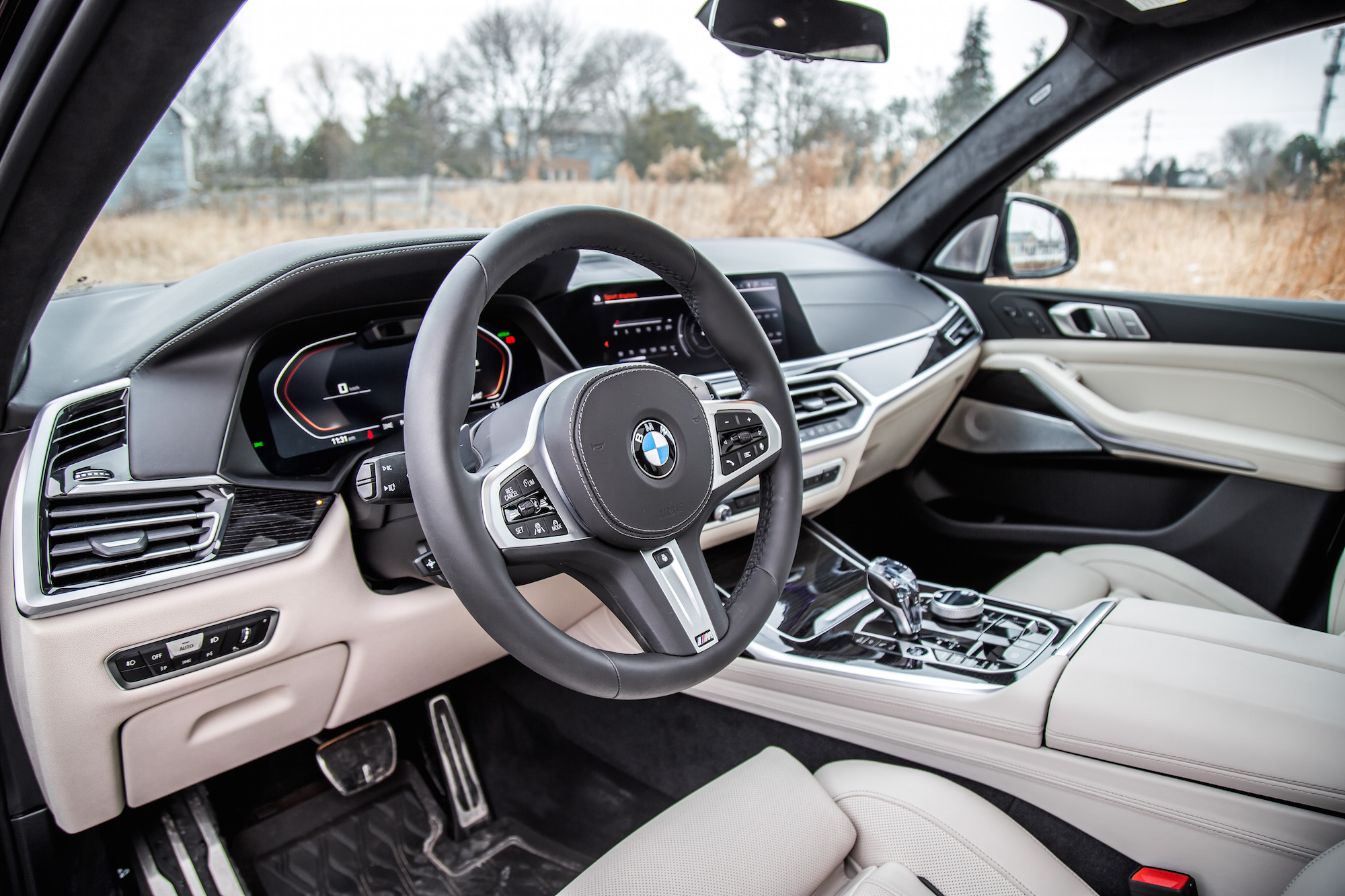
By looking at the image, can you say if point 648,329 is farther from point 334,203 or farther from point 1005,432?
point 1005,432

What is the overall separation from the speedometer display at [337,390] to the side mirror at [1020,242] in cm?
170

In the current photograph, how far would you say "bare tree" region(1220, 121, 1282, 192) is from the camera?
2119mm

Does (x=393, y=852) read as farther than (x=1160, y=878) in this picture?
Yes

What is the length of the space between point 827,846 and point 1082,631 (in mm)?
577

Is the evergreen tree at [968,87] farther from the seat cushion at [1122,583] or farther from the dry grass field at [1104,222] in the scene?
the seat cushion at [1122,583]

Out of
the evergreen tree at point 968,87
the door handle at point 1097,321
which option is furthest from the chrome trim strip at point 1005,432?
the evergreen tree at point 968,87

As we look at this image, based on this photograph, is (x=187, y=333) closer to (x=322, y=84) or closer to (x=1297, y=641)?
(x=322, y=84)

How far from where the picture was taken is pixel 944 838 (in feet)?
3.77

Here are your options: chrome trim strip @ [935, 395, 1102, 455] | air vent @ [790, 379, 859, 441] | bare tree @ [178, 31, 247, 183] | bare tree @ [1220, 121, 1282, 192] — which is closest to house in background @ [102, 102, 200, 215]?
bare tree @ [178, 31, 247, 183]

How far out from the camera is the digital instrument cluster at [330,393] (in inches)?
51.0

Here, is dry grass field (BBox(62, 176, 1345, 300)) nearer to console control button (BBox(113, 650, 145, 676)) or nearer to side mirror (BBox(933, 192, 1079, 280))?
side mirror (BBox(933, 192, 1079, 280))

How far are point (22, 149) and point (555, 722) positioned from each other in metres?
1.53

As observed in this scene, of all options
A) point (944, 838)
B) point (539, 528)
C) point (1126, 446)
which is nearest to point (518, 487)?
point (539, 528)

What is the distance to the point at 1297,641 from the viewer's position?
51.4 inches
